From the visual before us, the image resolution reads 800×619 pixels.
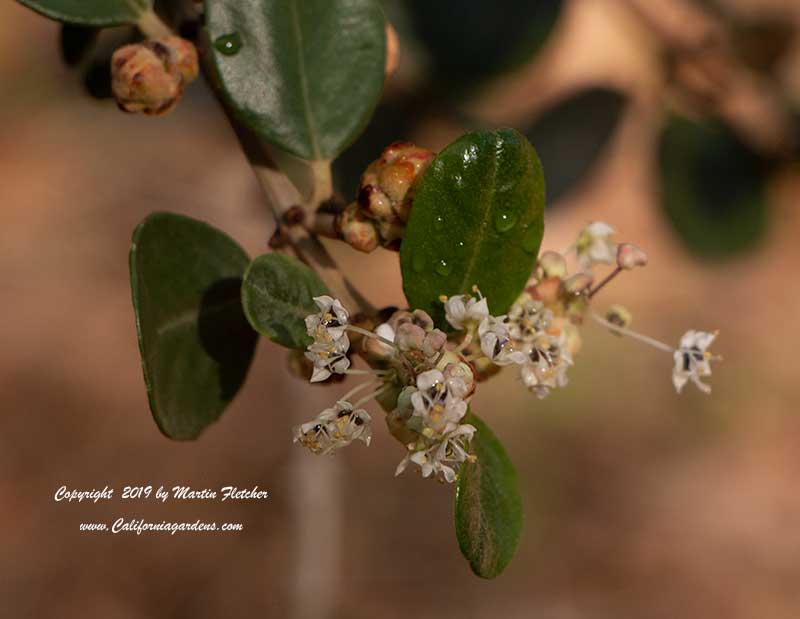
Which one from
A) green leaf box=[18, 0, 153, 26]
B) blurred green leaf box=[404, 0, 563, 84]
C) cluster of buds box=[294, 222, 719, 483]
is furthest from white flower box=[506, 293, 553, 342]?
blurred green leaf box=[404, 0, 563, 84]

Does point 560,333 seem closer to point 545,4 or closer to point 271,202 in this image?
point 271,202

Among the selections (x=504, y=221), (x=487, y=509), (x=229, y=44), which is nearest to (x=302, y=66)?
(x=229, y=44)

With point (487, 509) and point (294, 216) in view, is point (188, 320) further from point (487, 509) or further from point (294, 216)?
point (487, 509)

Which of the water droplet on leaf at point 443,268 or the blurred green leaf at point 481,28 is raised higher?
the water droplet on leaf at point 443,268

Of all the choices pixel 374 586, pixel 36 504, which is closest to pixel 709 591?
pixel 374 586

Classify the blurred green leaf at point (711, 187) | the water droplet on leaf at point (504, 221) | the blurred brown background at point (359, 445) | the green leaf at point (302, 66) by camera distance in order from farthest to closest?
the blurred brown background at point (359, 445) → the blurred green leaf at point (711, 187) → the green leaf at point (302, 66) → the water droplet on leaf at point (504, 221)

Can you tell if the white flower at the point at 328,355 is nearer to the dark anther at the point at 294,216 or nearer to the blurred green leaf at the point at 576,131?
the dark anther at the point at 294,216

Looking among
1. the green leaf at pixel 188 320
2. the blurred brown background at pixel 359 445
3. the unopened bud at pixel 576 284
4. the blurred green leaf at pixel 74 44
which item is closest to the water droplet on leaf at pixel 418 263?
the unopened bud at pixel 576 284
